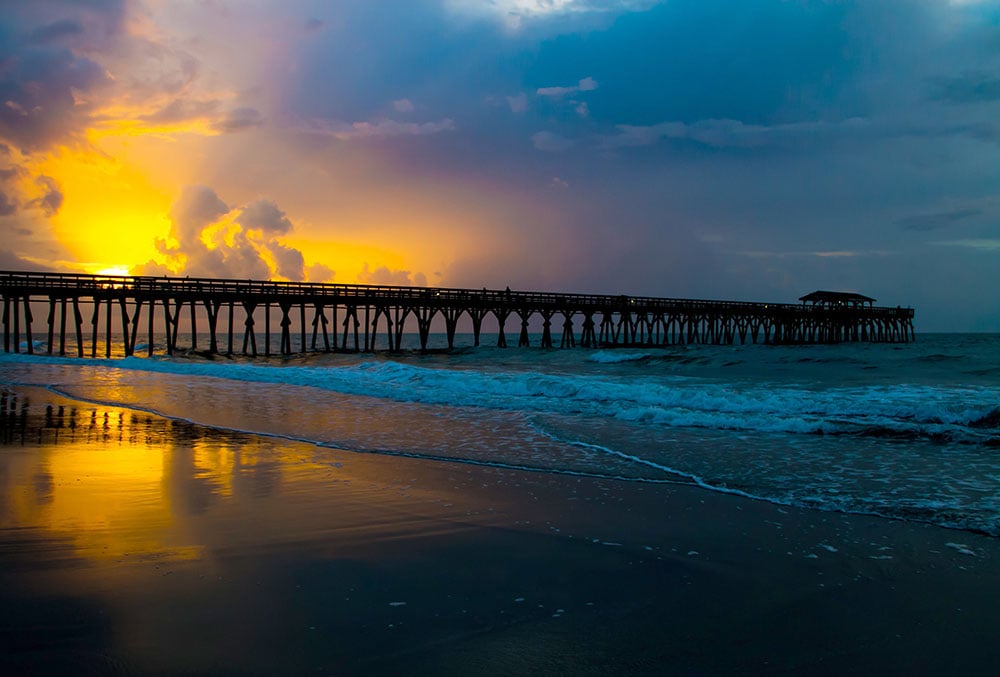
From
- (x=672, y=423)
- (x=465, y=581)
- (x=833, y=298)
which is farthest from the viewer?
(x=833, y=298)

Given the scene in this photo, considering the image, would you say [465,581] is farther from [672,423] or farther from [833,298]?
[833,298]

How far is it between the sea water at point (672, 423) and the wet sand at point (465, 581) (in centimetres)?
104

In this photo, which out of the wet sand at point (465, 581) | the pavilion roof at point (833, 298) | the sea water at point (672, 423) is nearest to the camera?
the wet sand at point (465, 581)

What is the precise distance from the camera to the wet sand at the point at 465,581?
2924mm

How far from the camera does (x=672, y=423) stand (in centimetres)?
1093

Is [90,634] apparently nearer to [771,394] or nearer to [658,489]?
[658,489]

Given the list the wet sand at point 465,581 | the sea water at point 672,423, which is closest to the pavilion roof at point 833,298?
the sea water at point 672,423

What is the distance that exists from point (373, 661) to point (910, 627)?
8.65 feet

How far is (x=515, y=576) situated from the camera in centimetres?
394

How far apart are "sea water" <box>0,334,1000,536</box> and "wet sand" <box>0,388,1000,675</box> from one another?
3.40 feet

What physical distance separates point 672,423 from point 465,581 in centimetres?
772

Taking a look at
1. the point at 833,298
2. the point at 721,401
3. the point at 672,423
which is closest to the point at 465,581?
the point at 672,423

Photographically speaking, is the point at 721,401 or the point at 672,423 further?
the point at 721,401

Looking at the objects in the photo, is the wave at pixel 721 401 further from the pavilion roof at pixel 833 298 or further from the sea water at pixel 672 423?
the pavilion roof at pixel 833 298
